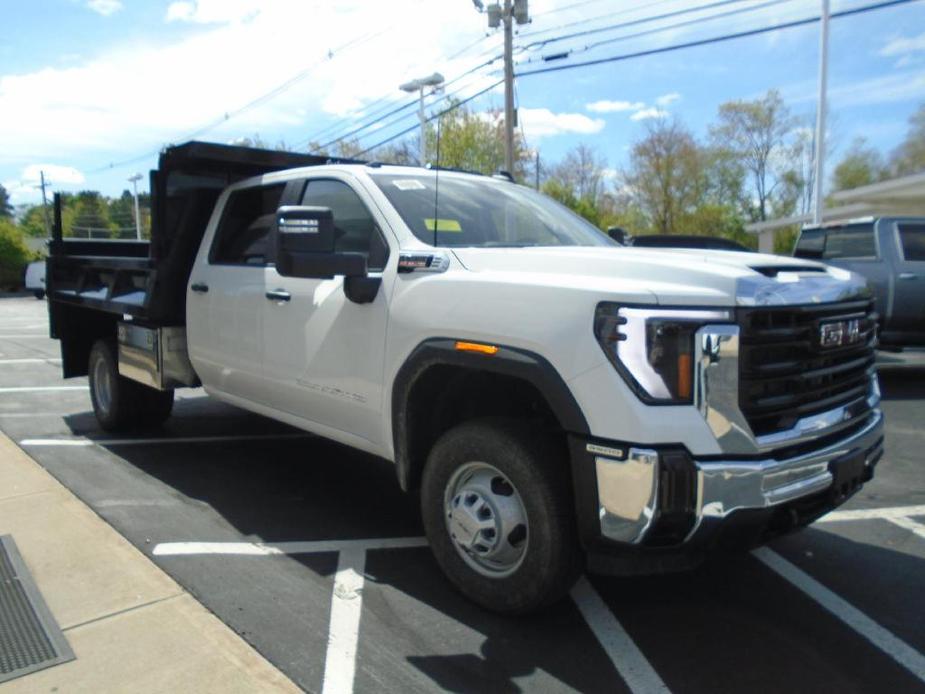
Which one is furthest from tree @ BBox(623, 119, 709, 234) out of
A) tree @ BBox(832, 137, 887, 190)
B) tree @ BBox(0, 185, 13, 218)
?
tree @ BBox(0, 185, 13, 218)

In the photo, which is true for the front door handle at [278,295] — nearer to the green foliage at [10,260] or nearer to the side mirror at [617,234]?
the side mirror at [617,234]

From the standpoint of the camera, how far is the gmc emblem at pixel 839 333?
3.02 metres

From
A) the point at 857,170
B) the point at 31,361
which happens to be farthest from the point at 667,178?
the point at 31,361

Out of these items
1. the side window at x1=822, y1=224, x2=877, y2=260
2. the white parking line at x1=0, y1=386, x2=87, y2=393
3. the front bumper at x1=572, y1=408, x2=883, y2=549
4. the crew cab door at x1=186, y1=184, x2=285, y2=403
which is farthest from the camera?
the side window at x1=822, y1=224, x2=877, y2=260

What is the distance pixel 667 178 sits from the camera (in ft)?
147

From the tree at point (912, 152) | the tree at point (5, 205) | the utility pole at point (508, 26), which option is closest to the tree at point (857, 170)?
the tree at point (912, 152)

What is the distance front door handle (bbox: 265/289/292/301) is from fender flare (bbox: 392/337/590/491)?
1129 millimetres

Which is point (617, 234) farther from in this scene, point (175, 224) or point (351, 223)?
point (175, 224)

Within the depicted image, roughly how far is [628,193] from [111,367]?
43.2 meters

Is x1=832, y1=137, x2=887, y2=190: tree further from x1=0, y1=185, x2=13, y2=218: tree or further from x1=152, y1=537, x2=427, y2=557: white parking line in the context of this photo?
x1=0, y1=185, x2=13, y2=218: tree

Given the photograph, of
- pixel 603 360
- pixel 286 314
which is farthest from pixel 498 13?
pixel 603 360

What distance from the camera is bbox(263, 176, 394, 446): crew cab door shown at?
149 inches

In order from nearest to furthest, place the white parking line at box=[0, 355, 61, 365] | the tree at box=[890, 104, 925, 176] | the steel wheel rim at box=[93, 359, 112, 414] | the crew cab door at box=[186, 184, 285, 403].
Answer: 1. the crew cab door at box=[186, 184, 285, 403]
2. the steel wheel rim at box=[93, 359, 112, 414]
3. the white parking line at box=[0, 355, 61, 365]
4. the tree at box=[890, 104, 925, 176]

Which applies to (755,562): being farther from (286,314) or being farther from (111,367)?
(111,367)
